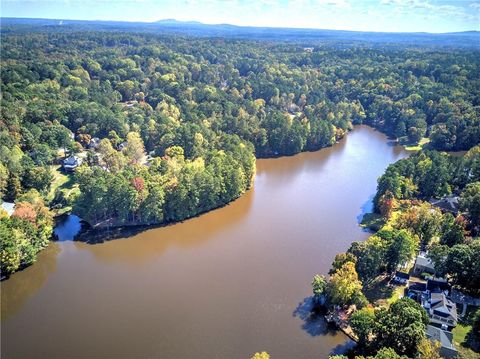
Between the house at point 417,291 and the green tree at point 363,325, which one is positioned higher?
the green tree at point 363,325

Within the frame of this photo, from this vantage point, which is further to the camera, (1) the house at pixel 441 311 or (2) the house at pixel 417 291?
(2) the house at pixel 417 291

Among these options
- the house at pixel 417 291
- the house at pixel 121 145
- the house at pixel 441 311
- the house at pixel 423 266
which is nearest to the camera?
the house at pixel 441 311

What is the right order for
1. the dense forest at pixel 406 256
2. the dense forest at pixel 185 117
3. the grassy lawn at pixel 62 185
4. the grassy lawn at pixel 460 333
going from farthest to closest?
the grassy lawn at pixel 62 185 < the dense forest at pixel 185 117 < the grassy lawn at pixel 460 333 < the dense forest at pixel 406 256

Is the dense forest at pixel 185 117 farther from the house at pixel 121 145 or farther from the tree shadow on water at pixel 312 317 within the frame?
the tree shadow on water at pixel 312 317

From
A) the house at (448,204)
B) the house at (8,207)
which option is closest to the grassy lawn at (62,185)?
the house at (8,207)

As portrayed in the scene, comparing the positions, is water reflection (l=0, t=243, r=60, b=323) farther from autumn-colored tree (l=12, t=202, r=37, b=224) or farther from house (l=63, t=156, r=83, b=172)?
house (l=63, t=156, r=83, b=172)

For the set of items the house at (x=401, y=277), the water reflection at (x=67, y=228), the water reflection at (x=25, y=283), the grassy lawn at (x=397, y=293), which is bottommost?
the water reflection at (x=67, y=228)

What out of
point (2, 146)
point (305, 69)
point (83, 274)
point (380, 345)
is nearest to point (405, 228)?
point (380, 345)

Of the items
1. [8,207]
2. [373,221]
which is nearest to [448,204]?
[373,221]
